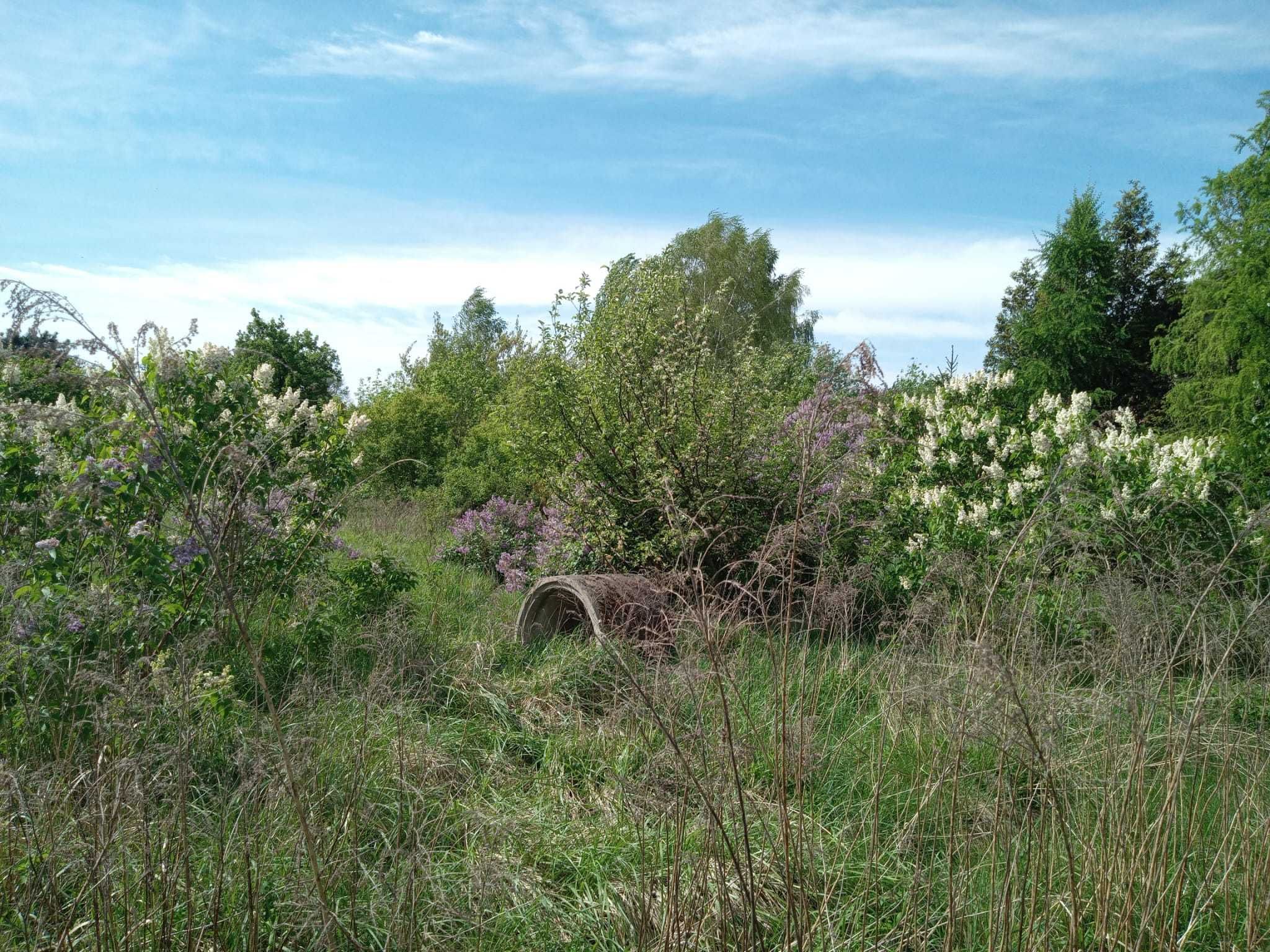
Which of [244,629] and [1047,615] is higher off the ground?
[244,629]

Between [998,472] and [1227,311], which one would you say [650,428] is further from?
[1227,311]

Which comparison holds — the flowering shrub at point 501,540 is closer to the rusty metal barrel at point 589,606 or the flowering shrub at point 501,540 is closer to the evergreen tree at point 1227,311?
the rusty metal barrel at point 589,606

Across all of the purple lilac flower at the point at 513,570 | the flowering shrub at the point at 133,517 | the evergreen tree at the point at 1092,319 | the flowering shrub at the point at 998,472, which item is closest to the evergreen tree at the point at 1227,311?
the evergreen tree at the point at 1092,319

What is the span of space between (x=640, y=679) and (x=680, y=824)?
1271mm

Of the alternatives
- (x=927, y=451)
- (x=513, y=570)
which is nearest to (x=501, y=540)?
(x=513, y=570)

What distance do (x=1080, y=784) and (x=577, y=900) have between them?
4.80 feet

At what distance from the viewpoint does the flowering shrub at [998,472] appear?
18.9ft

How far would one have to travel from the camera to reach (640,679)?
10.8 ft

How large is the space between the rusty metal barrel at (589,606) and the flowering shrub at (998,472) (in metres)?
1.67

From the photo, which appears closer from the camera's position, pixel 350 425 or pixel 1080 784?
pixel 1080 784

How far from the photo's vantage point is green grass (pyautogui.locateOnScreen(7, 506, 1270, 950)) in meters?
2.04

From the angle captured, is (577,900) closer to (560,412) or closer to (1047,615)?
(1047,615)

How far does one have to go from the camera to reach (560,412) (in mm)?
7379

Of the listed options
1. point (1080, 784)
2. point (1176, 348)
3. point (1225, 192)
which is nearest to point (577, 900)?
point (1080, 784)
